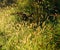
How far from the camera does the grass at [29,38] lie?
563cm

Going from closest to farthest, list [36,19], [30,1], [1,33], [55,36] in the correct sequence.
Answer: [55,36]
[1,33]
[36,19]
[30,1]

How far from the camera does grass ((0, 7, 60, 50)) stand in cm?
563

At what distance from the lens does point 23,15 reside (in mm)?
9148

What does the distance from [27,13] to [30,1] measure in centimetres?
51

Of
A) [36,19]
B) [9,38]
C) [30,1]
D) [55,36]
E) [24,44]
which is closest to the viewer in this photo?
[24,44]

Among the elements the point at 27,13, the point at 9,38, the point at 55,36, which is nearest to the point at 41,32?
the point at 55,36

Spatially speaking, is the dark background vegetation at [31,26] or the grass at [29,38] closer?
the grass at [29,38]

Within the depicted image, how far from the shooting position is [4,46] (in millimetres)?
6449

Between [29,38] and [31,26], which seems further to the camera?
[31,26]

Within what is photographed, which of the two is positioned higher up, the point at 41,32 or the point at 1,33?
the point at 41,32

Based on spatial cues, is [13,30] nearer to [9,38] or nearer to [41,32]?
[9,38]

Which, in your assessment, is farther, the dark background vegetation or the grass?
the dark background vegetation

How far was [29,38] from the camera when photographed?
5.93m

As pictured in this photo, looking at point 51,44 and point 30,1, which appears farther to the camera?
point 30,1
